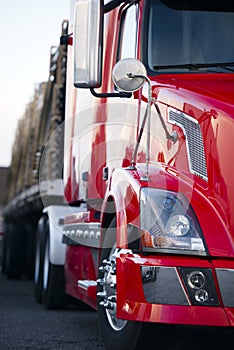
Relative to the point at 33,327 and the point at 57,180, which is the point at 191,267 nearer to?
the point at 33,327

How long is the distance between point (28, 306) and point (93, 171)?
370 cm

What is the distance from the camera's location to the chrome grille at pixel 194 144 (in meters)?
4.77

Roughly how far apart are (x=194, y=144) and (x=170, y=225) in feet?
1.85

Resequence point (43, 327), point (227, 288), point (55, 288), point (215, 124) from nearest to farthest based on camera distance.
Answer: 1. point (227, 288)
2. point (215, 124)
3. point (43, 327)
4. point (55, 288)

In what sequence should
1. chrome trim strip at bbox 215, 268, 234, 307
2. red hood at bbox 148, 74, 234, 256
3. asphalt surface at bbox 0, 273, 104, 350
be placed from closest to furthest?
chrome trim strip at bbox 215, 268, 234, 307, red hood at bbox 148, 74, 234, 256, asphalt surface at bbox 0, 273, 104, 350

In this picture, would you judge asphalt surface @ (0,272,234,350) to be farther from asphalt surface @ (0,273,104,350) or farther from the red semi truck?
the red semi truck

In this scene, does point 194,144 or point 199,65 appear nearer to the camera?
point 194,144

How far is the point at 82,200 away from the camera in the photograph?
7.06 m

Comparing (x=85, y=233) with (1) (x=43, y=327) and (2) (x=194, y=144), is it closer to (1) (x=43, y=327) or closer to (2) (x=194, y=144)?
(1) (x=43, y=327)

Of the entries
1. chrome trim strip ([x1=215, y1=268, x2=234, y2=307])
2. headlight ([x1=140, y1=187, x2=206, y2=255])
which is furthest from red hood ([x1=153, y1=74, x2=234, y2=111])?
chrome trim strip ([x1=215, y1=268, x2=234, y2=307])

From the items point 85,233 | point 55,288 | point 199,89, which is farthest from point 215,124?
point 55,288

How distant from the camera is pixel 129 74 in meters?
4.93

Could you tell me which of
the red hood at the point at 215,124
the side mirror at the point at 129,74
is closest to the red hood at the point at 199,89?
the red hood at the point at 215,124

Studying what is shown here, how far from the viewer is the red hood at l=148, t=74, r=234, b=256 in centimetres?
459
